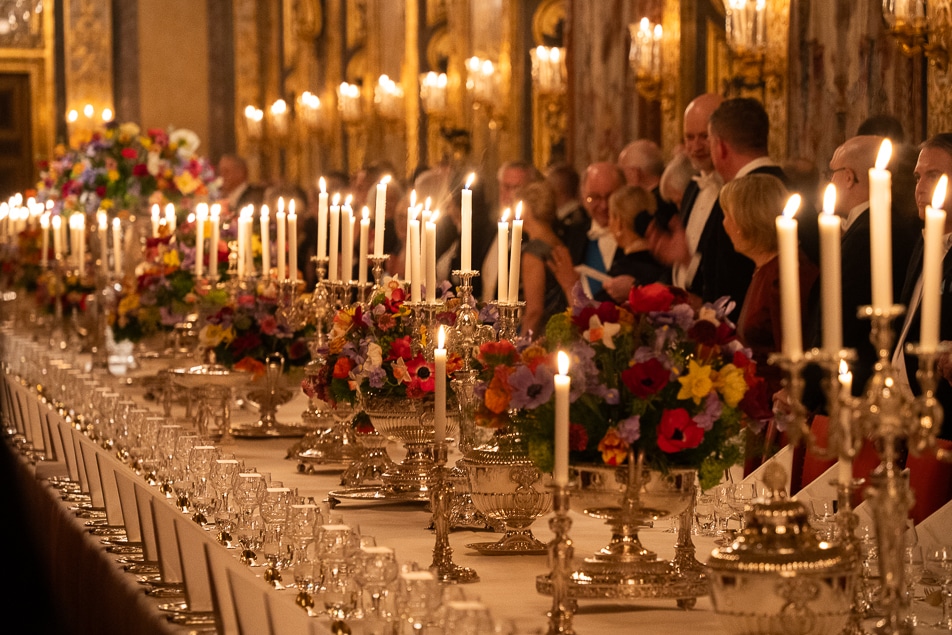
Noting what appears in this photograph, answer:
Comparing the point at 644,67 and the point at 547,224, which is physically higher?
the point at 644,67

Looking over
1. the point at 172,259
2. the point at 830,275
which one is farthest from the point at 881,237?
the point at 172,259

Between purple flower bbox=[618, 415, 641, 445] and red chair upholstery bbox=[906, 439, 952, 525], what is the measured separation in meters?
1.24

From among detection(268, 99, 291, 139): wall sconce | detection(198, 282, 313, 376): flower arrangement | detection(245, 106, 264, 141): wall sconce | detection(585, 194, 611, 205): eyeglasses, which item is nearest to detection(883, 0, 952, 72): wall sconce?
detection(585, 194, 611, 205): eyeglasses

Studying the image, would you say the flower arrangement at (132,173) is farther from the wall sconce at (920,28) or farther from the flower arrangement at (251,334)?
the wall sconce at (920,28)

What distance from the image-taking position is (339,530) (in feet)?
10.9

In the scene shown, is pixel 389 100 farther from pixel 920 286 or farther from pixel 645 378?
pixel 645 378

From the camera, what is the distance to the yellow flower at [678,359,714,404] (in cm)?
324

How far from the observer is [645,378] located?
3.22m

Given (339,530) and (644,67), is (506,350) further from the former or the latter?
(644,67)

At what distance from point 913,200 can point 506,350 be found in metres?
2.42

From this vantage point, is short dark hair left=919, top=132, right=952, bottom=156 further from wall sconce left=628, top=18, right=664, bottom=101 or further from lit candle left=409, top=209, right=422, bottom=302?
wall sconce left=628, top=18, right=664, bottom=101

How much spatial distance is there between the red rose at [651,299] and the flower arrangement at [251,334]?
2985mm

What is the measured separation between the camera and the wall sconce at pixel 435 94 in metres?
13.7

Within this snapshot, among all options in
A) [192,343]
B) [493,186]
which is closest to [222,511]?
[192,343]
